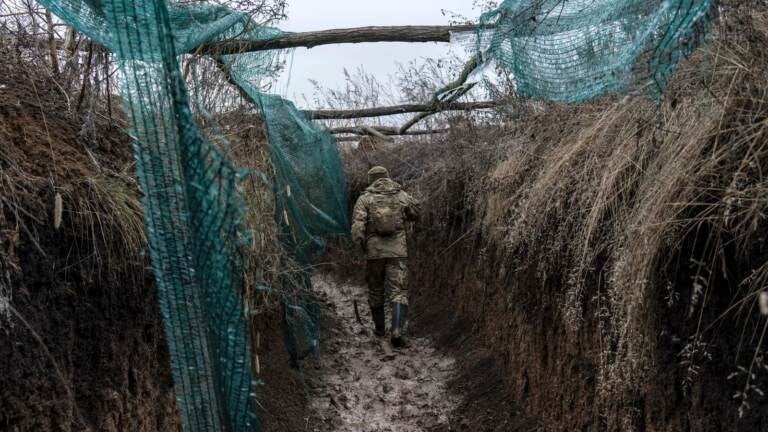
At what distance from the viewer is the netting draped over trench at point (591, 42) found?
2.49 metres

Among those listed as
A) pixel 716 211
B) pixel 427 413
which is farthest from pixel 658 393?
pixel 427 413

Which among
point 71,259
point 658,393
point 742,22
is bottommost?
point 658,393

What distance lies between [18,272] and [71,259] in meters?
0.35

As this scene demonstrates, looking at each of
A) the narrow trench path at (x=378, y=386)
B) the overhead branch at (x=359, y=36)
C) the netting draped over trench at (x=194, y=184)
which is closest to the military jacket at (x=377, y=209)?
the narrow trench path at (x=378, y=386)

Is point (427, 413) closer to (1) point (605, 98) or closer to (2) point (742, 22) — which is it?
(1) point (605, 98)

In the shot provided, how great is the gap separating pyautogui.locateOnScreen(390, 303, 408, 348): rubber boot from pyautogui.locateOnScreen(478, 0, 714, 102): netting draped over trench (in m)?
3.38

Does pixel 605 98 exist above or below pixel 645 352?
above

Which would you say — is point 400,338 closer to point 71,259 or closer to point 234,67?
point 234,67

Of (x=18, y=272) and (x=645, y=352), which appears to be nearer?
(x=18, y=272)

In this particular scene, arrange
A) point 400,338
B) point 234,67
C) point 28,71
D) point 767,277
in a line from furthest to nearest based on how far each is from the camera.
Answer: point 400,338, point 234,67, point 28,71, point 767,277

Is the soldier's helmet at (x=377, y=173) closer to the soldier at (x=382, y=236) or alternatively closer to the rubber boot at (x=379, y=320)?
the soldier at (x=382, y=236)

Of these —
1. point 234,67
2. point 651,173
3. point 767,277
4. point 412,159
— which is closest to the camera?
point 767,277

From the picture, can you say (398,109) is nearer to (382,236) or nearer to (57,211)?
(382,236)

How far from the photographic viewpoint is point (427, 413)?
5500 millimetres
